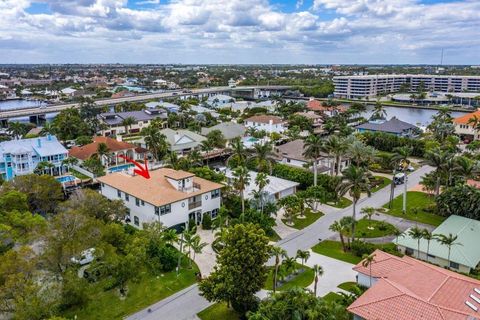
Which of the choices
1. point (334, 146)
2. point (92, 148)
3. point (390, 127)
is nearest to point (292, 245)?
point (334, 146)

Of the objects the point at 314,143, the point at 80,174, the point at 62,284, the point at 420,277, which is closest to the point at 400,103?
the point at 314,143

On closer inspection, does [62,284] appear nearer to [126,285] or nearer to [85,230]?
[85,230]

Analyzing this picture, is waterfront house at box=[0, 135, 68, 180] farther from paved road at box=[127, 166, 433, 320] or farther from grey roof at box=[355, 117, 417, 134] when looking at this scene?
grey roof at box=[355, 117, 417, 134]

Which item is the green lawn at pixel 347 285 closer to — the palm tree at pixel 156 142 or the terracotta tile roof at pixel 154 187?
the terracotta tile roof at pixel 154 187

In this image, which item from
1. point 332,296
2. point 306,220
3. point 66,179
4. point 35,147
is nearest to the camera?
point 332,296

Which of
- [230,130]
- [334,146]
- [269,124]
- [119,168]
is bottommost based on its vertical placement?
[119,168]

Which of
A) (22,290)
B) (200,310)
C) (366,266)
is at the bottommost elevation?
(200,310)

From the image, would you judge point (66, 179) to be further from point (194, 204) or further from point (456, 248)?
point (456, 248)
